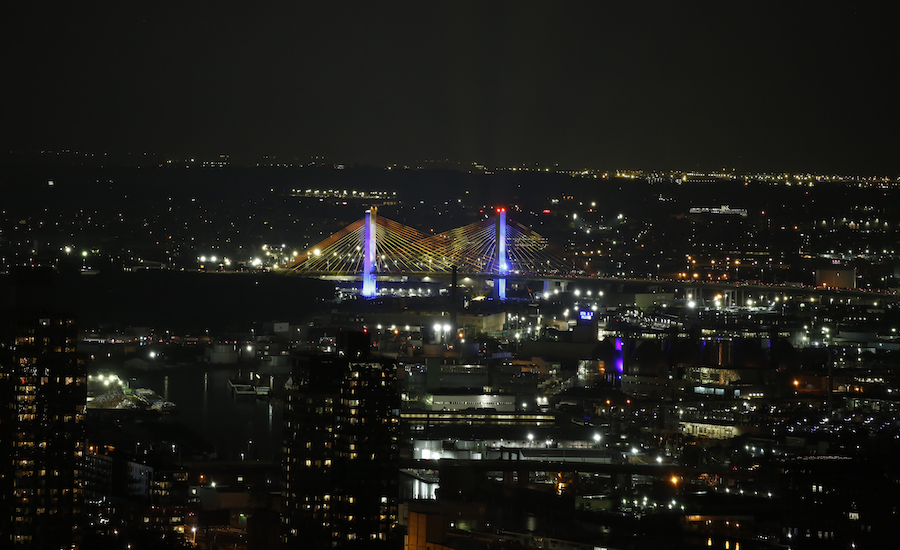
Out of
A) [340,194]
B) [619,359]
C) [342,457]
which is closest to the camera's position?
[342,457]

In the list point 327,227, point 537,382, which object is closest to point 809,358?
point 537,382

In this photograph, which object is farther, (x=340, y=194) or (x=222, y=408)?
(x=340, y=194)

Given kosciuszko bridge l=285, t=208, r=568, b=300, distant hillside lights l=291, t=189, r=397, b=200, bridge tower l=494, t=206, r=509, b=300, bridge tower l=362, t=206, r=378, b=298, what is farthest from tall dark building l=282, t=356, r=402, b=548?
distant hillside lights l=291, t=189, r=397, b=200

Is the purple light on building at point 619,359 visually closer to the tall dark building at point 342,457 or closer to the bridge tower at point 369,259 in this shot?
the tall dark building at point 342,457

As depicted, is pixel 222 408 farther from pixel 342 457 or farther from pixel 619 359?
pixel 342 457

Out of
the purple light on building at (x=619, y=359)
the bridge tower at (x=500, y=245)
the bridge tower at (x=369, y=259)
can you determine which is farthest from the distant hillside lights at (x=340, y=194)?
the purple light on building at (x=619, y=359)

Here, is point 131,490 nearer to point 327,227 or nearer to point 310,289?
point 310,289

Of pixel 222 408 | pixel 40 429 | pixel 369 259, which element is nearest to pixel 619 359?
pixel 222 408
